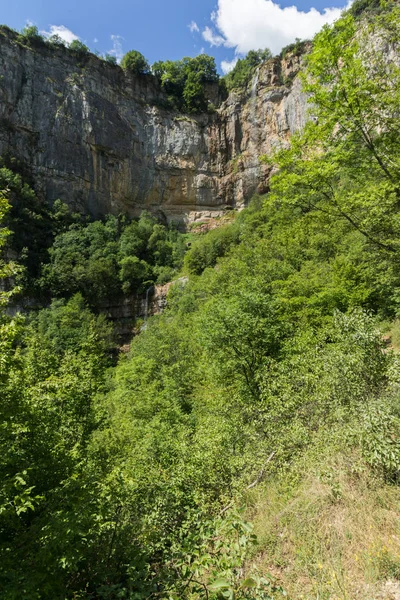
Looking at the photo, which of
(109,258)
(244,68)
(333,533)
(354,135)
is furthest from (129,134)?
(333,533)

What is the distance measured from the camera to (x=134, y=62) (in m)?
45.3

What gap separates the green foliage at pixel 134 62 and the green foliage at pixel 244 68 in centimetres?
1419

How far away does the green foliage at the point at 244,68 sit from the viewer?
46.8m

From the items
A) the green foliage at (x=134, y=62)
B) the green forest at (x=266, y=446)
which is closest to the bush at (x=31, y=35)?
the green foliage at (x=134, y=62)

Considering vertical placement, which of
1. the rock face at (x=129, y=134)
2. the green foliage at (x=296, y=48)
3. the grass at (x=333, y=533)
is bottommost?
the grass at (x=333, y=533)

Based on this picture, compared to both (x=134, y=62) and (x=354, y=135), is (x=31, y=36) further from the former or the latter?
(x=354, y=135)

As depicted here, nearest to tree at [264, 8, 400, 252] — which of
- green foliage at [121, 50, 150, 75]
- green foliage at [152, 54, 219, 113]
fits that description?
green foliage at [152, 54, 219, 113]

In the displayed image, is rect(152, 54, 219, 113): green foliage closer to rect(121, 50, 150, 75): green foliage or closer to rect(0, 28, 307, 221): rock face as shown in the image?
rect(0, 28, 307, 221): rock face

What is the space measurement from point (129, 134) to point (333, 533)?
48.5 meters

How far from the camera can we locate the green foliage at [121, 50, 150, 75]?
1774 inches

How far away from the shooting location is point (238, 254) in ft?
70.0

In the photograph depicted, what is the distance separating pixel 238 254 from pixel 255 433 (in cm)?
1648

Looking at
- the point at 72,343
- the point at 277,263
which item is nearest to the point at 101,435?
the point at 277,263

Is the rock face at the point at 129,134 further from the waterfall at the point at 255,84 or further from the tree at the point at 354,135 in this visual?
the tree at the point at 354,135
